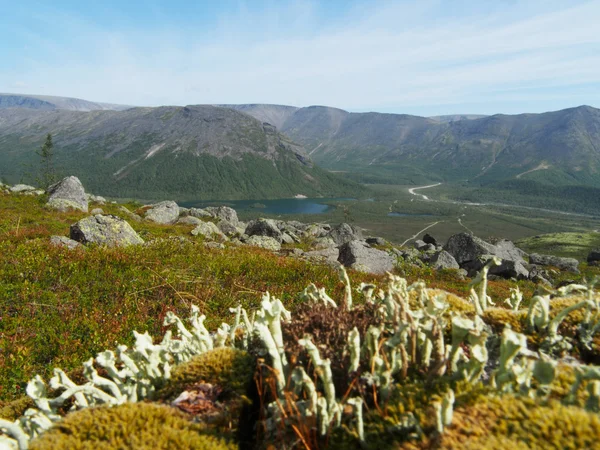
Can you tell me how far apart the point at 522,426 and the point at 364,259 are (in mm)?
18646

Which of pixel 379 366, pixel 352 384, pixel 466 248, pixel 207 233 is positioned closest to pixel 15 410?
pixel 352 384

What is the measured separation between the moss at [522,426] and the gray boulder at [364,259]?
17106mm

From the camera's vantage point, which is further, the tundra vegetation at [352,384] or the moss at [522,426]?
the tundra vegetation at [352,384]

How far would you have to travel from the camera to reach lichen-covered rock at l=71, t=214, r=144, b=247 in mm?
14859

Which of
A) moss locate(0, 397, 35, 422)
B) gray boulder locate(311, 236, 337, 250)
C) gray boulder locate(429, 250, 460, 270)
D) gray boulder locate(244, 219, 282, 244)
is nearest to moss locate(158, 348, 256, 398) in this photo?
moss locate(0, 397, 35, 422)

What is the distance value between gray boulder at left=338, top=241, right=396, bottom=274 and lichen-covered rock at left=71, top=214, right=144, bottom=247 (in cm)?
1101

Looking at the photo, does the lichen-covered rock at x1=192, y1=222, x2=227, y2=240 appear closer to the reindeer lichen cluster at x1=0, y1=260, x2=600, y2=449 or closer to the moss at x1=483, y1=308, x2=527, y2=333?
the reindeer lichen cluster at x1=0, y1=260, x2=600, y2=449

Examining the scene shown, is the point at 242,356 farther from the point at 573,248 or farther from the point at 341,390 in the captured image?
the point at 573,248

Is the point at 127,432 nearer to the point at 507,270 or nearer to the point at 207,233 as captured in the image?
the point at 207,233

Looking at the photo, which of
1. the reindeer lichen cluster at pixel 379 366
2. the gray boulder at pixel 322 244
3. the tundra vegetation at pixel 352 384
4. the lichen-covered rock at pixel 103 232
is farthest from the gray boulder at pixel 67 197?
the reindeer lichen cluster at pixel 379 366

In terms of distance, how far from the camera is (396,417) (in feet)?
8.15

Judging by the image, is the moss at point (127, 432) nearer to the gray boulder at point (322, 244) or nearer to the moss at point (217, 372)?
the moss at point (217, 372)

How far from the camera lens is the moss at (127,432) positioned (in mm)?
2490

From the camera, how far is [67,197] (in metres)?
33.0
